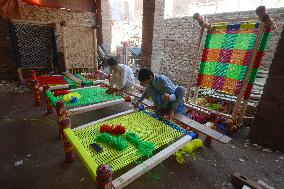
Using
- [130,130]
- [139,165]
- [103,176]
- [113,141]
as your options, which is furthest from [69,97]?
[103,176]

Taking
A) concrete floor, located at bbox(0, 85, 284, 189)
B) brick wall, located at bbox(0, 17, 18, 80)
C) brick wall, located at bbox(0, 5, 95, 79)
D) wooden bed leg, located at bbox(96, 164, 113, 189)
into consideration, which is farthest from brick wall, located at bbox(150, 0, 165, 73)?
brick wall, located at bbox(0, 17, 18, 80)

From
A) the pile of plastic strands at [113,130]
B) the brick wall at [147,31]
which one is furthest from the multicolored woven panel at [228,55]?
the pile of plastic strands at [113,130]

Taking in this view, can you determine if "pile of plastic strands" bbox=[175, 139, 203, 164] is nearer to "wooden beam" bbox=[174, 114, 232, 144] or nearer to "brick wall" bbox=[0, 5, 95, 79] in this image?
"wooden beam" bbox=[174, 114, 232, 144]

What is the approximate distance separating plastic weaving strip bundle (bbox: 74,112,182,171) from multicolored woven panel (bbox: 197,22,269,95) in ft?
7.38

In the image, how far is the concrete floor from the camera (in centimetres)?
291

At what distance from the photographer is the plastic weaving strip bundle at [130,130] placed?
2.69 meters

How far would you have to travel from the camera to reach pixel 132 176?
93.0 inches

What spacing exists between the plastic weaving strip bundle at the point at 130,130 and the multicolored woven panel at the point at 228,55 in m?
2.25

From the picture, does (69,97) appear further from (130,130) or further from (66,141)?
(130,130)

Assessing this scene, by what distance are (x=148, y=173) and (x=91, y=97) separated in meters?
3.07

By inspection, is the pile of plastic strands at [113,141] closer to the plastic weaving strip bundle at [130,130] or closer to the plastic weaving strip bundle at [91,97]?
the plastic weaving strip bundle at [130,130]

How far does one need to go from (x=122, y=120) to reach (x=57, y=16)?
8.35 meters

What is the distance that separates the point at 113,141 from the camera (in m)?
2.96

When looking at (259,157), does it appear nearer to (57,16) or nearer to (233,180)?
(233,180)
